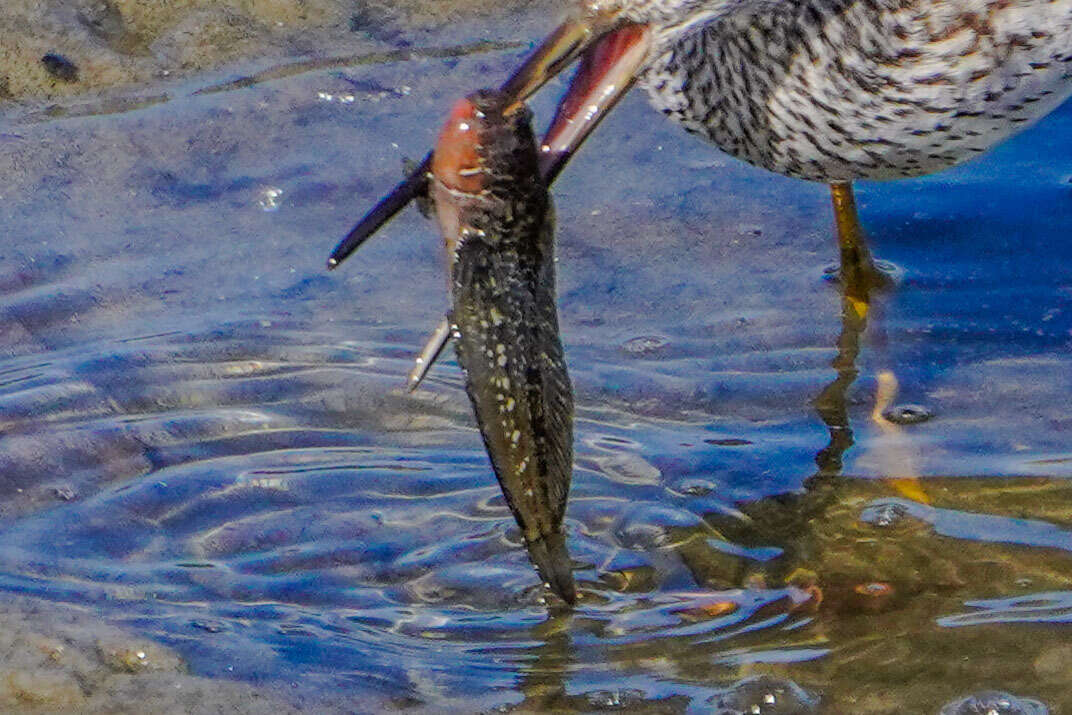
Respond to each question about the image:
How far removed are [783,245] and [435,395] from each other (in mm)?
1269

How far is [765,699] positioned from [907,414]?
1.39m

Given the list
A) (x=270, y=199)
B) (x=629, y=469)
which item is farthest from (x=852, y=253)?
(x=270, y=199)

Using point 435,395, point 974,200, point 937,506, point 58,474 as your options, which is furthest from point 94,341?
point 974,200

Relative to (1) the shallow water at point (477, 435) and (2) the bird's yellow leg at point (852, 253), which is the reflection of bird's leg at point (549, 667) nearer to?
(1) the shallow water at point (477, 435)

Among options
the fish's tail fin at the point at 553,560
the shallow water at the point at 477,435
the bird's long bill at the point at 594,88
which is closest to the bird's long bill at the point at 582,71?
the bird's long bill at the point at 594,88

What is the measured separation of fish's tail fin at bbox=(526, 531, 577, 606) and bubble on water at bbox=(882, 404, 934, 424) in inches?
54.8

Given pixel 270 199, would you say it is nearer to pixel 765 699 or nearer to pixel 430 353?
pixel 430 353

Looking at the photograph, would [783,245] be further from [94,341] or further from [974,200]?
[94,341]

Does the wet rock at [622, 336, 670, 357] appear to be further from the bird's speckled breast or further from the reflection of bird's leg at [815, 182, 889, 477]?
the bird's speckled breast

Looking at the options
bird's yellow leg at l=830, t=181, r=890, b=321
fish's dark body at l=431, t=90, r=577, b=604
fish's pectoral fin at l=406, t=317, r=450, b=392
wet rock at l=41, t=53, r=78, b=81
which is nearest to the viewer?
fish's dark body at l=431, t=90, r=577, b=604

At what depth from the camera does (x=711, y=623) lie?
357 centimetres

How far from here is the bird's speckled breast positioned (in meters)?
3.89

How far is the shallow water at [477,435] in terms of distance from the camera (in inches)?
136

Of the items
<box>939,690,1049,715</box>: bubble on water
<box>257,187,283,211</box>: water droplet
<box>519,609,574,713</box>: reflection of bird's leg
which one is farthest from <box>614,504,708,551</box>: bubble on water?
<box>257,187,283,211</box>: water droplet
